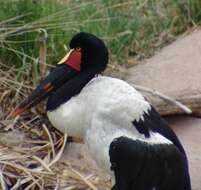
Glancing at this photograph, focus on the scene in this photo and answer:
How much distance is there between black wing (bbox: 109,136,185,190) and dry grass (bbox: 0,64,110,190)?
1.31 feet

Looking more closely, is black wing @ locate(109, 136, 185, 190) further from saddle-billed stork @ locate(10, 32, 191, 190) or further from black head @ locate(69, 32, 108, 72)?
black head @ locate(69, 32, 108, 72)

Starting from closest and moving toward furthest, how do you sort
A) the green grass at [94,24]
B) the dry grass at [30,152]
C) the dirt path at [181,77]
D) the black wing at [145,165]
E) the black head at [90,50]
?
1. the black wing at [145,165]
2. the black head at [90,50]
3. the dry grass at [30,152]
4. the dirt path at [181,77]
5. the green grass at [94,24]

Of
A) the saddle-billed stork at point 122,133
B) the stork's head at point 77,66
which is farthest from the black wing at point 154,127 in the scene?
the stork's head at point 77,66

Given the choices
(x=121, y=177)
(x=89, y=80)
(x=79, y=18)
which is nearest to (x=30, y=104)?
(x=89, y=80)

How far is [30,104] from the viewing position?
4062 mm

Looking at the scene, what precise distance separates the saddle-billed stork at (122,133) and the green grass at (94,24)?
1.01m

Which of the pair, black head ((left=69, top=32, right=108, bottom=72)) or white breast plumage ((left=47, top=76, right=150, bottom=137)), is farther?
black head ((left=69, top=32, right=108, bottom=72))

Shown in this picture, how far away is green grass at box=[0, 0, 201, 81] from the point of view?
16.5 ft

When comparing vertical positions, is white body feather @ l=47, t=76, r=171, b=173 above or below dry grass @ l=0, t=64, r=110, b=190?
above

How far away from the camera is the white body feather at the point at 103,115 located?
3.75m

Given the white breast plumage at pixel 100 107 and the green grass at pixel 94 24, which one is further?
the green grass at pixel 94 24

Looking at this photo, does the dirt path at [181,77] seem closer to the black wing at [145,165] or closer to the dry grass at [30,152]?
the black wing at [145,165]

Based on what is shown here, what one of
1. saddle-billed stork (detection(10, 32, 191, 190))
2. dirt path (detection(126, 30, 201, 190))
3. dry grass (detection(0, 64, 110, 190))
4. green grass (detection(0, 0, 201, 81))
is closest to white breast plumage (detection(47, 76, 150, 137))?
saddle-billed stork (detection(10, 32, 191, 190))

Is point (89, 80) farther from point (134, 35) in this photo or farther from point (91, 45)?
point (134, 35)
